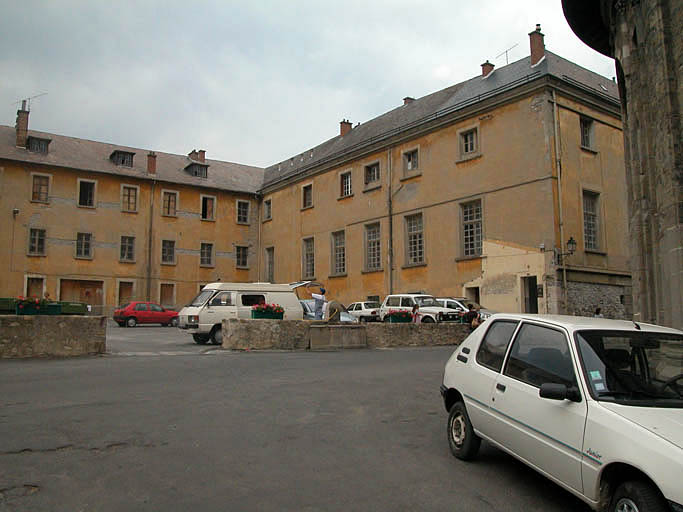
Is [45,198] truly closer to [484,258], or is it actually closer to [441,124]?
[441,124]

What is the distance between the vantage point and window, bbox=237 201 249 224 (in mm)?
45344

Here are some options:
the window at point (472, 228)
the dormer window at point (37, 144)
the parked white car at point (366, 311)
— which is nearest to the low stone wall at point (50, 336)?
the parked white car at point (366, 311)

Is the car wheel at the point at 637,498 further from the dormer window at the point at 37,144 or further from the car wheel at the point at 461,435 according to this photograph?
the dormer window at the point at 37,144

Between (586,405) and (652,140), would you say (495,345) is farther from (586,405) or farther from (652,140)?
(652,140)

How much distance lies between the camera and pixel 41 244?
3703 cm

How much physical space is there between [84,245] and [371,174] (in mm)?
19759

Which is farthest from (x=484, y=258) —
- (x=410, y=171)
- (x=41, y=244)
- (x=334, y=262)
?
(x=41, y=244)

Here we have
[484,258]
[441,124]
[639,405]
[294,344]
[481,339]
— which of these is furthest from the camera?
[441,124]

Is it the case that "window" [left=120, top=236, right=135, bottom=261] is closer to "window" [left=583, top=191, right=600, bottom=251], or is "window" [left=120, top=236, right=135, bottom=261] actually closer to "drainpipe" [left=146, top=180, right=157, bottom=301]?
"drainpipe" [left=146, top=180, right=157, bottom=301]

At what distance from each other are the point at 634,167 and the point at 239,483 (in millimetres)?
11204

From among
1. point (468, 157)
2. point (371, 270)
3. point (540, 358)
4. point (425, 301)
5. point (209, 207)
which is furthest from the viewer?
point (209, 207)

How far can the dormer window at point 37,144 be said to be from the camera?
3825cm

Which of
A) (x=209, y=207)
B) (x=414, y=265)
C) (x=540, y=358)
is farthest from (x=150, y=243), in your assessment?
(x=540, y=358)

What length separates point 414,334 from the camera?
20.1 m
